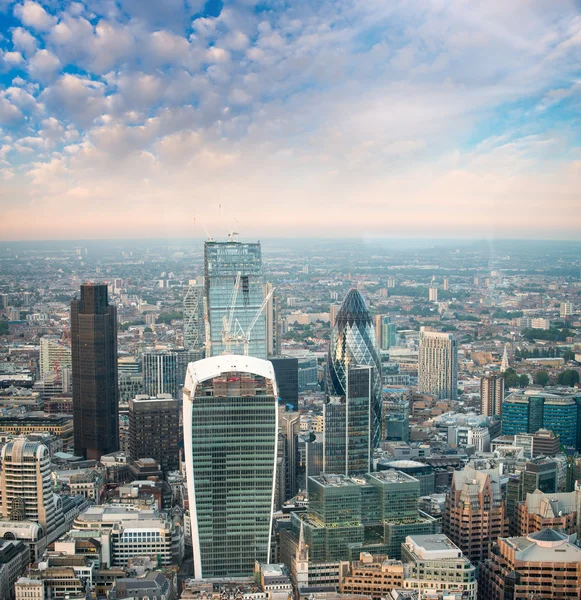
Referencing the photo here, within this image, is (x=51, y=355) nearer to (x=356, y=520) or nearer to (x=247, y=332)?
(x=247, y=332)

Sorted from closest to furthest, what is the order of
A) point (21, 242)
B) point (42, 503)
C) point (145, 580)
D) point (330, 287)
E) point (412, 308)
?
point (145, 580) → point (42, 503) → point (21, 242) → point (330, 287) → point (412, 308)

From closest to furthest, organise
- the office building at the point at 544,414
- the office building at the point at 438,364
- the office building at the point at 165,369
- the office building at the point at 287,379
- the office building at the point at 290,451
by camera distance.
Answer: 1. the office building at the point at 290,451
2. the office building at the point at 544,414
3. the office building at the point at 287,379
4. the office building at the point at 165,369
5. the office building at the point at 438,364

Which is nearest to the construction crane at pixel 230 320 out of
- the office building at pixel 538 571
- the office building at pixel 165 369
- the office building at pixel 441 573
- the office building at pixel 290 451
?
the office building at pixel 165 369

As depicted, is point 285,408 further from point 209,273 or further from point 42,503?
point 42,503

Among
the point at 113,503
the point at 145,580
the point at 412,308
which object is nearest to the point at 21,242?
the point at 113,503

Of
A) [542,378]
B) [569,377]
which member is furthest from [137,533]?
[569,377]

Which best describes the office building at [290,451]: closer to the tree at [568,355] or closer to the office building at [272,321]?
the office building at [272,321]

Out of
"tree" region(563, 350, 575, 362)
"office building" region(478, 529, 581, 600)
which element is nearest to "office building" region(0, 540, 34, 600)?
"office building" region(478, 529, 581, 600)
